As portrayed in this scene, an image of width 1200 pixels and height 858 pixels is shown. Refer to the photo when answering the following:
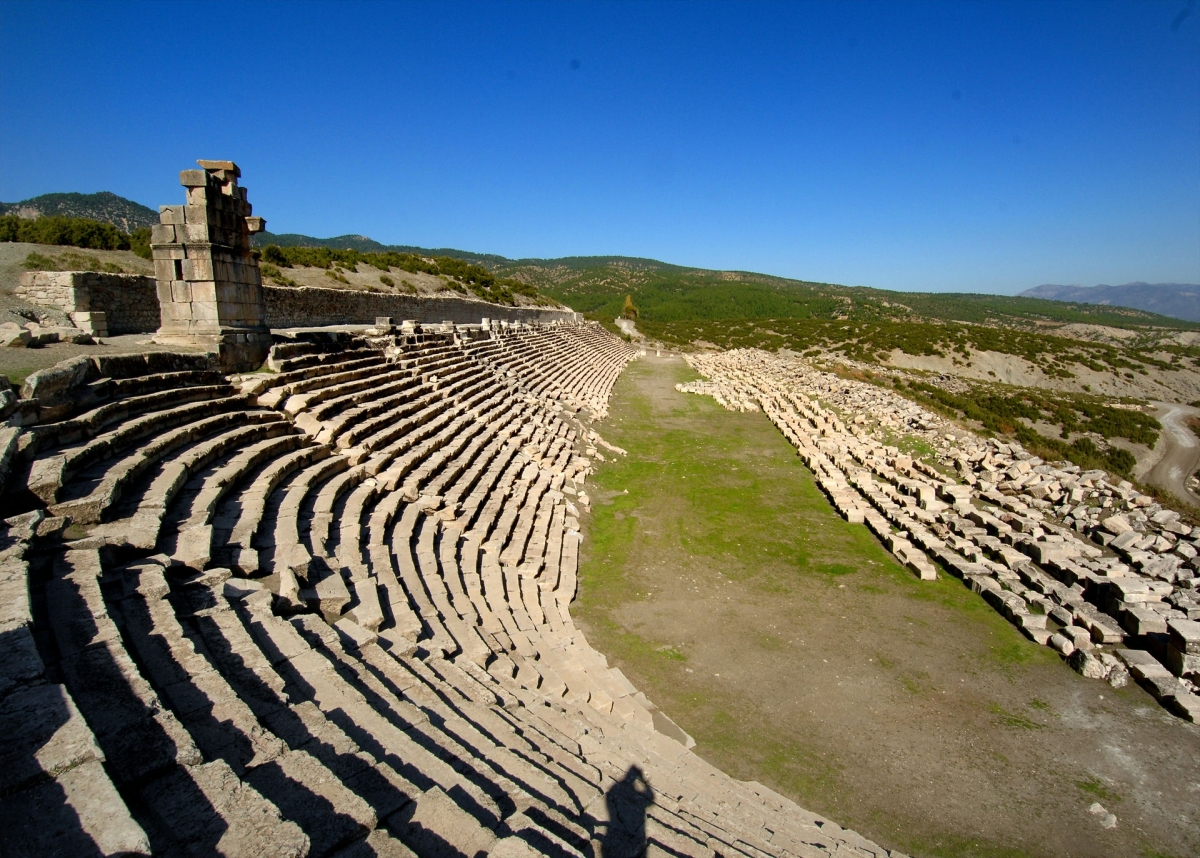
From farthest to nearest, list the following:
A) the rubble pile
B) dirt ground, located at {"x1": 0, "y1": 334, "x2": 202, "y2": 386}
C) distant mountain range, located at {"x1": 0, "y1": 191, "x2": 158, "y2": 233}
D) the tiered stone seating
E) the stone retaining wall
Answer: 1. distant mountain range, located at {"x1": 0, "y1": 191, "x2": 158, "y2": 233}
2. the stone retaining wall
3. the rubble pile
4. dirt ground, located at {"x1": 0, "y1": 334, "x2": 202, "y2": 386}
5. the tiered stone seating

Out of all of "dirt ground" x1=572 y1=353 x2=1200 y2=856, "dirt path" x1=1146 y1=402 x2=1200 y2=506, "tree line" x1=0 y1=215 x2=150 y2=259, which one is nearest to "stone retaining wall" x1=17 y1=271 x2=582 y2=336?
"tree line" x1=0 y1=215 x2=150 y2=259

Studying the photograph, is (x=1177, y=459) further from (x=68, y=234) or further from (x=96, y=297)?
(x=68, y=234)

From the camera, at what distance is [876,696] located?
20.5 ft

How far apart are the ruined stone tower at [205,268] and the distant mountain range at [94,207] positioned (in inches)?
1250

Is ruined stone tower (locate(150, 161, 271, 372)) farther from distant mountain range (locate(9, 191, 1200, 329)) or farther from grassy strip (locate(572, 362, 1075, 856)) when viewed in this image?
distant mountain range (locate(9, 191, 1200, 329))

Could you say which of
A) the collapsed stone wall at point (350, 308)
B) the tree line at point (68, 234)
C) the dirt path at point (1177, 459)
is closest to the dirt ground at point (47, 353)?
the collapsed stone wall at point (350, 308)

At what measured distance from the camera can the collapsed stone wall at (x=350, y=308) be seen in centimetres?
1973

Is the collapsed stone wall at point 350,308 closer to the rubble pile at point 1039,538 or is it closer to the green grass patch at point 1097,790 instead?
the rubble pile at point 1039,538

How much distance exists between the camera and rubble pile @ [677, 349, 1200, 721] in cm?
716

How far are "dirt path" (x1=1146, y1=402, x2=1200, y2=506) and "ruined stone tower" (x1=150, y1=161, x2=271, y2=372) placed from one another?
24.7 metres

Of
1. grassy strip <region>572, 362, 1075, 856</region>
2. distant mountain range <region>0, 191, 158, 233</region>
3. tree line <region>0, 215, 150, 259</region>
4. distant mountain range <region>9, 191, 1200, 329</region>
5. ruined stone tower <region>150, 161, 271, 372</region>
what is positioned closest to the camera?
grassy strip <region>572, 362, 1075, 856</region>

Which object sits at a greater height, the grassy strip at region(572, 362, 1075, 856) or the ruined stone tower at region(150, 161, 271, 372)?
the ruined stone tower at region(150, 161, 271, 372)

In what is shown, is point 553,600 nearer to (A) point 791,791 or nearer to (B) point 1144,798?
(A) point 791,791

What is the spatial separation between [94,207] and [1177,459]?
5819cm
